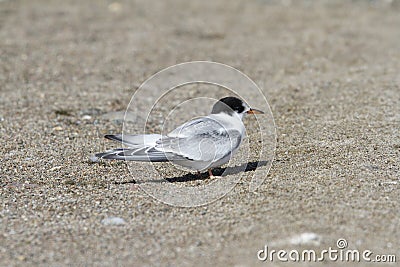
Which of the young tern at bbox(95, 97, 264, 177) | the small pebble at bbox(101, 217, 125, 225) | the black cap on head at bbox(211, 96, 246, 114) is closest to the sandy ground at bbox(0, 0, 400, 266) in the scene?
the small pebble at bbox(101, 217, 125, 225)

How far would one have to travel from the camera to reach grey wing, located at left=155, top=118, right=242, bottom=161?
4.18m

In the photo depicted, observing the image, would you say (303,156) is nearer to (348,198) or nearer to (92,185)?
(348,198)

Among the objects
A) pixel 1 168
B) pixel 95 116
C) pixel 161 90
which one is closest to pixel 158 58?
pixel 161 90

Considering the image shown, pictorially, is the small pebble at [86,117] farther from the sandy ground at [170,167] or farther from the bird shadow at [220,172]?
the bird shadow at [220,172]

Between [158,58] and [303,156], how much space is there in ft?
12.9

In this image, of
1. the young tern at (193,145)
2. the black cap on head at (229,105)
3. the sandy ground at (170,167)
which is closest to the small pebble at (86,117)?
the sandy ground at (170,167)
